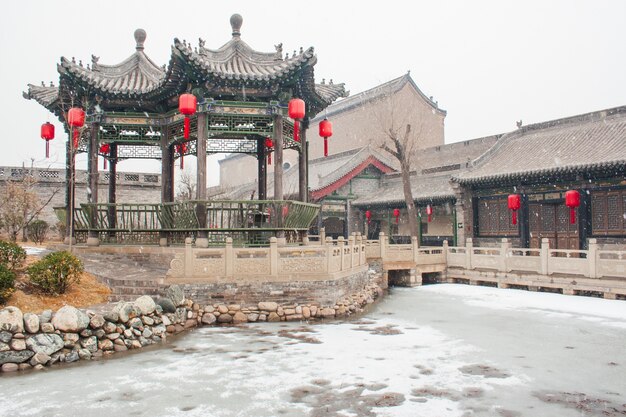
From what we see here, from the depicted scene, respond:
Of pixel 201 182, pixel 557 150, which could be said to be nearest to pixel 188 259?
pixel 201 182

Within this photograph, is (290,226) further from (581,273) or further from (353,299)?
(581,273)

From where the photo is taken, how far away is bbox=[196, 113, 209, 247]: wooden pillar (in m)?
11.8

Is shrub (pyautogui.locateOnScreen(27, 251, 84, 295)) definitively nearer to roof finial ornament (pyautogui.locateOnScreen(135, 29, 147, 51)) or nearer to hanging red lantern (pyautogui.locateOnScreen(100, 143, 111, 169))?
hanging red lantern (pyautogui.locateOnScreen(100, 143, 111, 169))

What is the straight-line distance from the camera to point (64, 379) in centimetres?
672

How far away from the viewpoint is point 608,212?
1655cm

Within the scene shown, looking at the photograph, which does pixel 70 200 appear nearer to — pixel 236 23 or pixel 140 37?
pixel 140 37

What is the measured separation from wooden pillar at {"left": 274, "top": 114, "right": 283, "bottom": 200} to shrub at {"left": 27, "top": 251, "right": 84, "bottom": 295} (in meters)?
4.66

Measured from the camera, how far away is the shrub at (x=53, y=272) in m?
9.16

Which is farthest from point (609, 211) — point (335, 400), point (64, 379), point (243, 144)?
point (64, 379)

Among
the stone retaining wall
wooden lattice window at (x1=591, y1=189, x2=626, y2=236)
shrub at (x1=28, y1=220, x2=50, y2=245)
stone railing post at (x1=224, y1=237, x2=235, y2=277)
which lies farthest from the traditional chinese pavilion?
wooden lattice window at (x1=591, y1=189, x2=626, y2=236)

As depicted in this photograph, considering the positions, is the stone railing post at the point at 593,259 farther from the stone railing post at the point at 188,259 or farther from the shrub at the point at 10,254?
the shrub at the point at 10,254

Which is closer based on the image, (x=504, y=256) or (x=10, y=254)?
(x=10, y=254)

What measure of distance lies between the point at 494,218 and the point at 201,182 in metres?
12.4

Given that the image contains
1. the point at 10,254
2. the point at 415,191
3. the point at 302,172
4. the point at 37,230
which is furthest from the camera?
the point at 415,191
